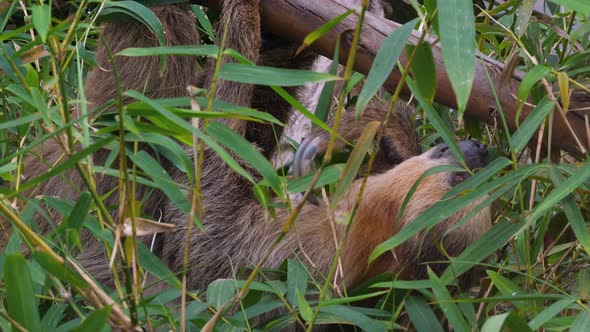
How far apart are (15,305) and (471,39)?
35.4 inches

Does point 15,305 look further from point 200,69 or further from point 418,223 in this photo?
point 200,69

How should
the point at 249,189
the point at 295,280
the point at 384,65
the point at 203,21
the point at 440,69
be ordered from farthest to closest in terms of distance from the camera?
the point at 249,189, the point at 203,21, the point at 440,69, the point at 295,280, the point at 384,65

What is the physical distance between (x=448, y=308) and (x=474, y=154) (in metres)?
0.71

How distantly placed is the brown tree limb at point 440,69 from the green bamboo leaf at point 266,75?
685 mm

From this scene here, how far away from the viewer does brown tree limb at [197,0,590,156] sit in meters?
2.32

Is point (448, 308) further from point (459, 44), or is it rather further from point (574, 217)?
point (459, 44)

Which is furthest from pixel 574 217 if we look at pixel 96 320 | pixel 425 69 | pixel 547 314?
pixel 96 320

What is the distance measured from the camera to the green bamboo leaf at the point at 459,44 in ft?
4.38

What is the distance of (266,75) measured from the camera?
64.2 inches

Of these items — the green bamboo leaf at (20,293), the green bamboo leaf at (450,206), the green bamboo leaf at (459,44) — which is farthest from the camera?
the green bamboo leaf at (450,206)

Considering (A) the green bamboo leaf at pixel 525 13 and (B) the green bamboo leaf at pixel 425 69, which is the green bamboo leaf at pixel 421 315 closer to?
(B) the green bamboo leaf at pixel 425 69

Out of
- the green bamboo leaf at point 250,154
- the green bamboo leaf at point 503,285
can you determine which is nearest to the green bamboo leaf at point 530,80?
the green bamboo leaf at point 503,285

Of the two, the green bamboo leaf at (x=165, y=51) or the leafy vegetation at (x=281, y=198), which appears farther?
the green bamboo leaf at (x=165, y=51)

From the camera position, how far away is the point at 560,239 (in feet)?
7.95
